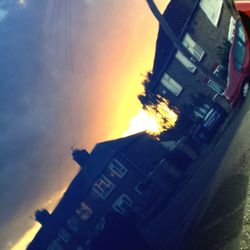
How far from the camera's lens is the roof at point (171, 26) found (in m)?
2.24

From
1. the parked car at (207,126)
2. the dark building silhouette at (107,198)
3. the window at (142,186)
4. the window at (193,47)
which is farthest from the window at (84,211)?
the window at (193,47)

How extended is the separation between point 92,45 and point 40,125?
488 mm

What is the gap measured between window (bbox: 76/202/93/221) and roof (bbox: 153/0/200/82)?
725 millimetres

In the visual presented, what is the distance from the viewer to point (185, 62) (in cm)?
227

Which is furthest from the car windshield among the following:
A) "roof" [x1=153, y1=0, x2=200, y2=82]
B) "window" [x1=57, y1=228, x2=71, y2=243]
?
"window" [x1=57, y1=228, x2=71, y2=243]

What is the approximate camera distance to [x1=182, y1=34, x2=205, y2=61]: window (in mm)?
2359

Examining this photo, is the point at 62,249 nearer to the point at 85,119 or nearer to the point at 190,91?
the point at 85,119

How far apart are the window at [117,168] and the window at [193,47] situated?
0.75 metres

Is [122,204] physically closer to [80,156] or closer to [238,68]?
[80,156]

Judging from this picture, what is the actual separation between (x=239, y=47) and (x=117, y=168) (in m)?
1.49

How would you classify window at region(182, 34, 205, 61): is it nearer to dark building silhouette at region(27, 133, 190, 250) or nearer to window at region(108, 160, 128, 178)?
dark building silhouette at region(27, 133, 190, 250)

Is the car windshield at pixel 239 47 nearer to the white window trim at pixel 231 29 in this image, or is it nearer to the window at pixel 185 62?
the white window trim at pixel 231 29

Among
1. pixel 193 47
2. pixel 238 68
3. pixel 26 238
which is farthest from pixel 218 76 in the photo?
pixel 26 238

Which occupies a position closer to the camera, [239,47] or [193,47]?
[193,47]
